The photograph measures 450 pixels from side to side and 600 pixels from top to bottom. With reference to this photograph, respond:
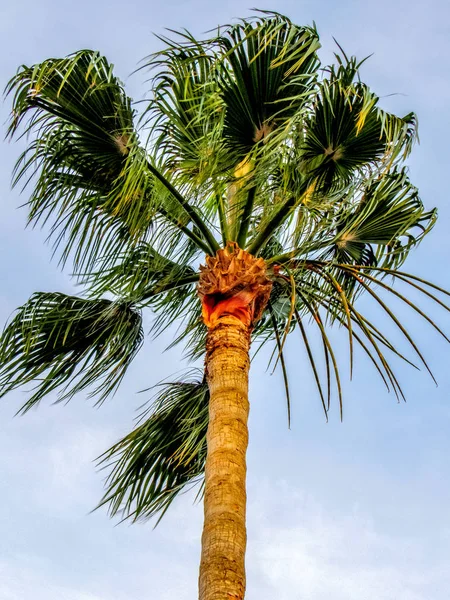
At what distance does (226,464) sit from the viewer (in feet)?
15.7

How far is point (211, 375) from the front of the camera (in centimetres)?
543

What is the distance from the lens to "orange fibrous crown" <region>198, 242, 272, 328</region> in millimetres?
5672

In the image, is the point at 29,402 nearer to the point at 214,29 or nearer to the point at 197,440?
the point at 197,440

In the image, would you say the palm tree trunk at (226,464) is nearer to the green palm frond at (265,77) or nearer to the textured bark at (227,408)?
the textured bark at (227,408)

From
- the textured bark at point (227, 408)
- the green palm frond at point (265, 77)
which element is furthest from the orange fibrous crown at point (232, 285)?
the green palm frond at point (265, 77)

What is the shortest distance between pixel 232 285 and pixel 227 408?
0.94 metres

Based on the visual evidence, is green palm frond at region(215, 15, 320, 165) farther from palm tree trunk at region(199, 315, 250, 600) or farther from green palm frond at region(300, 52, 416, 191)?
palm tree trunk at region(199, 315, 250, 600)

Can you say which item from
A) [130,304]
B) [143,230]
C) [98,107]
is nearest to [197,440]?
[130,304]

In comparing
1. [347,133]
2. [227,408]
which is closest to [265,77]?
[347,133]

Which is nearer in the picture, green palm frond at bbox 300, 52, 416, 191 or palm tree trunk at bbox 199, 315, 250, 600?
palm tree trunk at bbox 199, 315, 250, 600

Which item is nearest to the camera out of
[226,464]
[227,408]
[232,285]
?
[226,464]

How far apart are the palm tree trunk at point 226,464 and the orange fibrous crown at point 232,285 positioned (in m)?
0.07

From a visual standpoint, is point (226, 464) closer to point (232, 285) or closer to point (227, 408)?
point (227, 408)

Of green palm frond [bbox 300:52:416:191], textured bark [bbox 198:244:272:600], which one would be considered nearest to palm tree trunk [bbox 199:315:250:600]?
textured bark [bbox 198:244:272:600]
